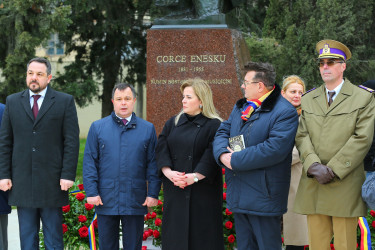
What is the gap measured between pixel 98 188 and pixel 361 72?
909cm

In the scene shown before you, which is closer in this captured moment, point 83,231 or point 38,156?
point 38,156

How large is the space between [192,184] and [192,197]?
0.10 meters

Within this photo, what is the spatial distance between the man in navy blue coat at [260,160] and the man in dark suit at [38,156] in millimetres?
1292

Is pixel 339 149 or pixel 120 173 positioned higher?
pixel 339 149

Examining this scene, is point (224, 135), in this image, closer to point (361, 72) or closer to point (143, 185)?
point (143, 185)

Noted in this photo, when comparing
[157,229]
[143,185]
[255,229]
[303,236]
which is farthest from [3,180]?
[303,236]

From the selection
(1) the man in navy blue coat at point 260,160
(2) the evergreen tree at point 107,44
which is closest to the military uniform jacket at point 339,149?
(1) the man in navy blue coat at point 260,160

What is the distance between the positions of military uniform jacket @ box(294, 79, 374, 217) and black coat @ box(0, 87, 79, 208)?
1.84 metres

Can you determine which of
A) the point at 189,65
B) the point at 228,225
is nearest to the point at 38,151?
the point at 228,225

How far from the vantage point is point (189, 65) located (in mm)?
6355

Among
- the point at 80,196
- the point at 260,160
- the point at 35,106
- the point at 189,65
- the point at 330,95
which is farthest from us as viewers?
the point at 189,65

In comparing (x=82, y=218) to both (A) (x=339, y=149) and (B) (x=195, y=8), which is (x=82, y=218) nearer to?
(A) (x=339, y=149)

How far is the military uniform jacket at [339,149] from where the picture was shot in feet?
12.4

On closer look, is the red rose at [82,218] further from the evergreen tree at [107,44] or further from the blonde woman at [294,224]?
the evergreen tree at [107,44]
